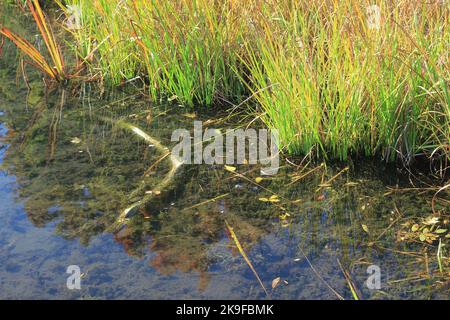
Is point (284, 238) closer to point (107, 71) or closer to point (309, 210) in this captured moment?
point (309, 210)

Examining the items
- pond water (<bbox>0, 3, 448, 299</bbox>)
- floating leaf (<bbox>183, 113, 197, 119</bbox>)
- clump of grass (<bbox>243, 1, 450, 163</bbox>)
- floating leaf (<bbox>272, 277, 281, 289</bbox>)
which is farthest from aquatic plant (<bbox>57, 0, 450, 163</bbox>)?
floating leaf (<bbox>272, 277, 281, 289</bbox>)

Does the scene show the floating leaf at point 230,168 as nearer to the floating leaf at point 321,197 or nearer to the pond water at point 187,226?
the pond water at point 187,226

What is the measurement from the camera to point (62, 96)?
4160 millimetres

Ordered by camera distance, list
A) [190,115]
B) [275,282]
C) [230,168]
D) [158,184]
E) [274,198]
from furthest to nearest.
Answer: [190,115], [230,168], [158,184], [274,198], [275,282]

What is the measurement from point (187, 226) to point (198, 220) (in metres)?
0.07

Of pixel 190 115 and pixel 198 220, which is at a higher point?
pixel 190 115

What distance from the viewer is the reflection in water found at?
A: 7.97 feet

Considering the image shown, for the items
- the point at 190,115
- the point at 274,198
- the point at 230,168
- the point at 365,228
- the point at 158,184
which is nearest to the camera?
the point at 365,228

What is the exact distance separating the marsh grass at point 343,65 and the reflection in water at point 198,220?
0.18 m

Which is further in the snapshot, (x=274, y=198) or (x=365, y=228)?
(x=274, y=198)

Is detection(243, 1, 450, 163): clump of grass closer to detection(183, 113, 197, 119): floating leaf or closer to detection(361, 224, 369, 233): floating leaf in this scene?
detection(361, 224, 369, 233): floating leaf

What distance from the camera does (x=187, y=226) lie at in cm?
276

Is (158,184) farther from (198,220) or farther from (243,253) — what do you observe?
(243,253)

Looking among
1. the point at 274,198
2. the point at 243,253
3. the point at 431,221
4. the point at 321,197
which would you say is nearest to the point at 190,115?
the point at 274,198
